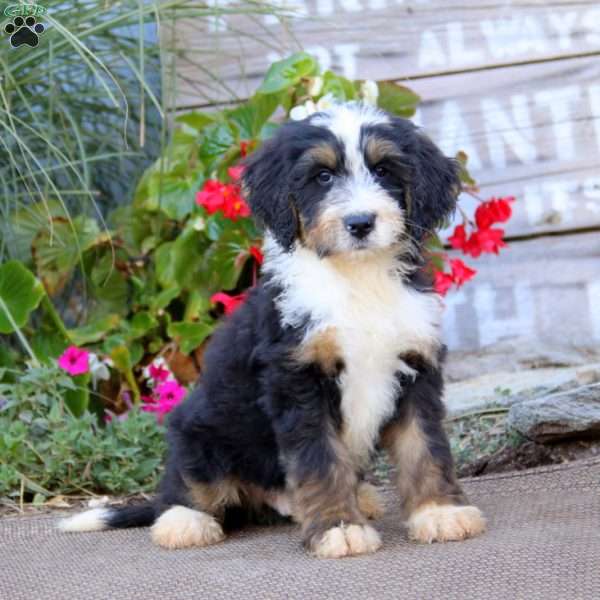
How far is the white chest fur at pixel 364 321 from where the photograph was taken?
360 cm

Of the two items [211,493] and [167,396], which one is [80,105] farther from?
[211,493]

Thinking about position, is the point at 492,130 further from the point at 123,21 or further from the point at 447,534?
the point at 447,534

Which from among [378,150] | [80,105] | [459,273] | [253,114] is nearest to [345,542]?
[378,150]

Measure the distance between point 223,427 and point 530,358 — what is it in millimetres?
2656

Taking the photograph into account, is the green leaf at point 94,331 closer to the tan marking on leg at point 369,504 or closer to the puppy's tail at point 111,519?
the puppy's tail at point 111,519

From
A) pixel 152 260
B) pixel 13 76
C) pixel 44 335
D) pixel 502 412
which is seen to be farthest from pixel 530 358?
pixel 13 76

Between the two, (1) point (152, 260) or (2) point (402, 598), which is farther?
(1) point (152, 260)

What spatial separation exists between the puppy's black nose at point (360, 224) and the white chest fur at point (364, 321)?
14 cm

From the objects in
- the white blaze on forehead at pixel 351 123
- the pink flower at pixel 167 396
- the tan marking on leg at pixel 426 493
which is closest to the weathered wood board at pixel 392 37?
the pink flower at pixel 167 396

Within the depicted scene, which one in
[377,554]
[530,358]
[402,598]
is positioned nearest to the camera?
[402,598]

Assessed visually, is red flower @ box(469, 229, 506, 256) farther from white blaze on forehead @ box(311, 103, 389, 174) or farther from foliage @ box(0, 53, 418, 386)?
white blaze on forehead @ box(311, 103, 389, 174)

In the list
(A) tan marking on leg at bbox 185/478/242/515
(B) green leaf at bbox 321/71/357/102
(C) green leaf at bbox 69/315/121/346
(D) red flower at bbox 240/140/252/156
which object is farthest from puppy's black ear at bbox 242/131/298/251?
(C) green leaf at bbox 69/315/121/346

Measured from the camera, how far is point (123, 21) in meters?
5.54

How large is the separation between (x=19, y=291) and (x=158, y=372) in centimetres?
78
